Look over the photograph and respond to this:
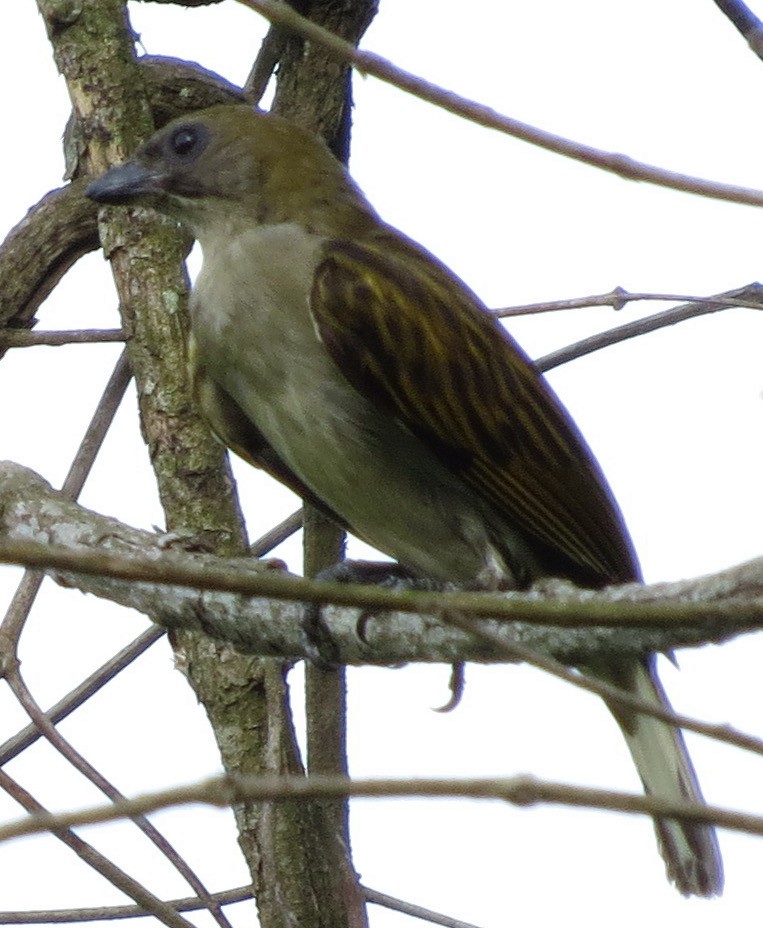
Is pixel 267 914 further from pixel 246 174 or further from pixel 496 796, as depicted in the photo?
pixel 496 796

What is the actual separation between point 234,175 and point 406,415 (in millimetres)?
980

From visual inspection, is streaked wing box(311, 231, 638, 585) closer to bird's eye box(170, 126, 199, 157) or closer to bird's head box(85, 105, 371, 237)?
bird's head box(85, 105, 371, 237)

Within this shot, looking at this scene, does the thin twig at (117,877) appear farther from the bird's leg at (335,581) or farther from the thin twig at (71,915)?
the bird's leg at (335,581)

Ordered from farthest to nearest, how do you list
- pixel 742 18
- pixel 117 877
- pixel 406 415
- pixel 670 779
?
pixel 670 779 → pixel 406 415 → pixel 117 877 → pixel 742 18

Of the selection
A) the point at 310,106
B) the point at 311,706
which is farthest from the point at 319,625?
the point at 310,106

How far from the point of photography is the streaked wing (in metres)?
3.46

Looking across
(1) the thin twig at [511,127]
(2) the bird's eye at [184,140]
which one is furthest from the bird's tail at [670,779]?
(1) the thin twig at [511,127]

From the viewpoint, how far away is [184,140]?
4070 mm

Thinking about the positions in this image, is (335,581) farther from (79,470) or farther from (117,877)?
(117,877)

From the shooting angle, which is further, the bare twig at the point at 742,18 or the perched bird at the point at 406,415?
the perched bird at the point at 406,415

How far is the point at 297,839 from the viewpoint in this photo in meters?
3.44

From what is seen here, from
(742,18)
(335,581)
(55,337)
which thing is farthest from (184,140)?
(742,18)

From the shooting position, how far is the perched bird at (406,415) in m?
3.49

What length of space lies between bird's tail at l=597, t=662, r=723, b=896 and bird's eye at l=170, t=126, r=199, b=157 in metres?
1.72
